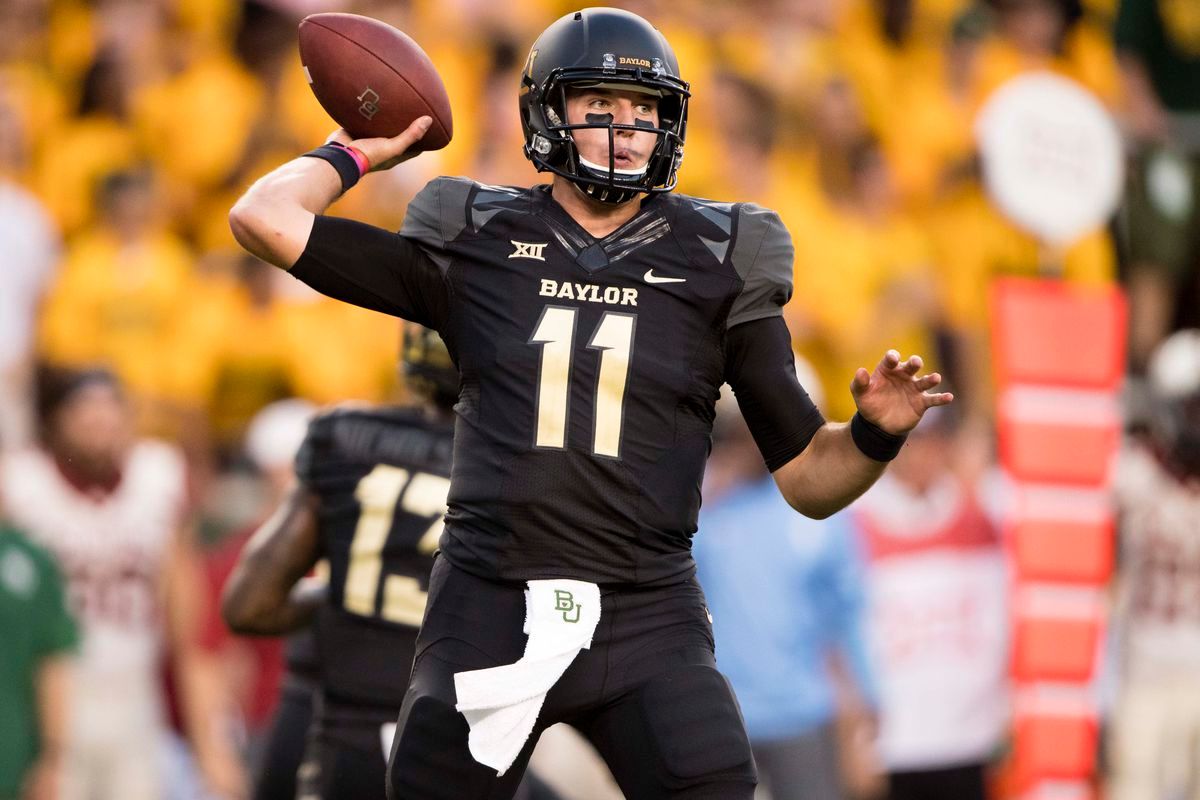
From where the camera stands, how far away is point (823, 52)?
10336mm

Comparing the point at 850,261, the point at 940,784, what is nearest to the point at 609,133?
the point at 940,784

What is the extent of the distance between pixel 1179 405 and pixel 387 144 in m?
5.47

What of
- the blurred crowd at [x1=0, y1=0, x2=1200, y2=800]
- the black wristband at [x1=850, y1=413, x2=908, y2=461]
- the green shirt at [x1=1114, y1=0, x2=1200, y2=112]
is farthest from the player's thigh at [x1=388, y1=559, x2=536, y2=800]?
the green shirt at [x1=1114, y1=0, x2=1200, y2=112]

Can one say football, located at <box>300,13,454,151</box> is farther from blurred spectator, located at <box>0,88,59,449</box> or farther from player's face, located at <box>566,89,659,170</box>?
blurred spectator, located at <box>0,88,59,449</box>

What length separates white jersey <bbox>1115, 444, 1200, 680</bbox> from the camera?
8.55 meters

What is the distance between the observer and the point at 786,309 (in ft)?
30.2

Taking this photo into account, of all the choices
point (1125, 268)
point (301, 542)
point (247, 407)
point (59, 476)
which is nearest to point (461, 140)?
point (247, 407)

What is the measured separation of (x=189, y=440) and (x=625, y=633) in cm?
544

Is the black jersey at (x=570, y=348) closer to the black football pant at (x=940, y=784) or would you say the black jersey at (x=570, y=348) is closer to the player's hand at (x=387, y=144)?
the player's hand at (x=387, y=144)

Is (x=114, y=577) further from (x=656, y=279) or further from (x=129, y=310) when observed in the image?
(x=656, y=279)

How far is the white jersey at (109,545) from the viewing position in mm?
8195

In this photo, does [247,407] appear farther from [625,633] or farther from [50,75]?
[625,633]

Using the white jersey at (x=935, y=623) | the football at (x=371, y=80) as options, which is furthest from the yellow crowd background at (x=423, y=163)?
the football at (x=371, y=80)

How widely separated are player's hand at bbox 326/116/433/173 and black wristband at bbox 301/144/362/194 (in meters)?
0.04
